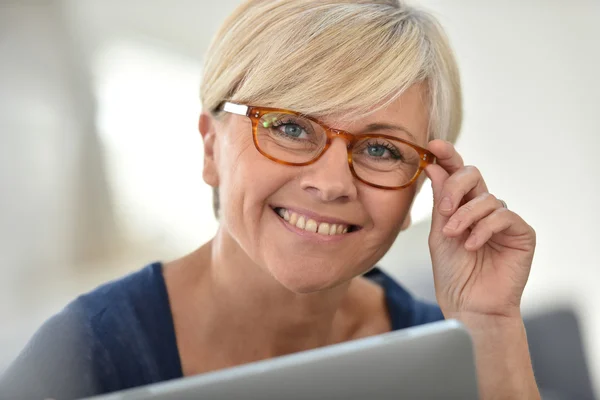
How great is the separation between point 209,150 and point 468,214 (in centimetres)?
56

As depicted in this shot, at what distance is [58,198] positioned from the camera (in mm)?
2744

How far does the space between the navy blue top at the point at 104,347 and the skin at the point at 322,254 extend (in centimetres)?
5

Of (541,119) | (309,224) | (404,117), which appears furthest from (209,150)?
(541,119)

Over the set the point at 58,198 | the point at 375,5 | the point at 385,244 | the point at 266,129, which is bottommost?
the point at 58,198

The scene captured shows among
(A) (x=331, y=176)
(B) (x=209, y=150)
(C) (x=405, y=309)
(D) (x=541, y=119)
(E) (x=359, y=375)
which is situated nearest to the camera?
(E) (x=359, y=375)

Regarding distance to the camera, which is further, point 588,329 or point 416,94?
point 588,329

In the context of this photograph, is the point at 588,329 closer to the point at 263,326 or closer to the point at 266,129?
the point at 263,326

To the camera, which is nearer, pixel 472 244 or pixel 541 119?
pixel 472 244

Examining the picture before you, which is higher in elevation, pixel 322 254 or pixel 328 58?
pixel 328 58

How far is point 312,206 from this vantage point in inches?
49.3

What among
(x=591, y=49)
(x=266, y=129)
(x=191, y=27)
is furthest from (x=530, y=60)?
(x=266, y=129)

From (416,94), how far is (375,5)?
0.19 metres

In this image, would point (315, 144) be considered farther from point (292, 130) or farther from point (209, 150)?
point (209, 150)

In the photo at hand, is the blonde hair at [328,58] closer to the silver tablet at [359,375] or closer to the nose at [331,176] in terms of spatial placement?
the nose at [331,176]
